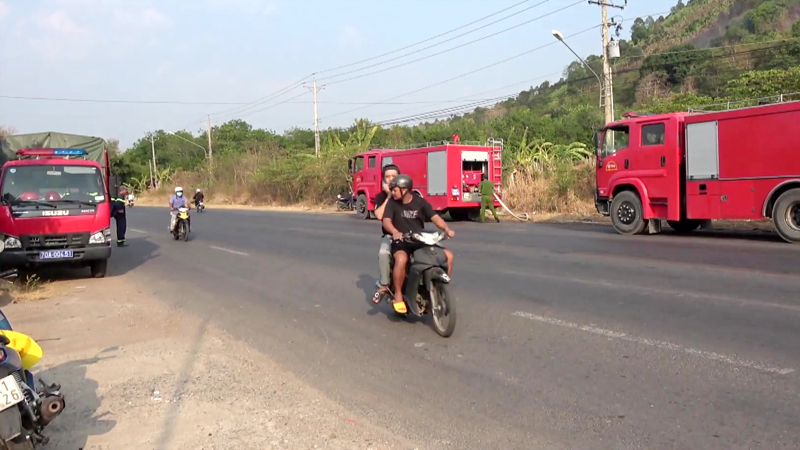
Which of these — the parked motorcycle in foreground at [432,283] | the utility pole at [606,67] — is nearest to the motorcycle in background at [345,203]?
the utility pole at [606,67]

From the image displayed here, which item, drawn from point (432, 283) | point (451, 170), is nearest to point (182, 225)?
point (451, 170)

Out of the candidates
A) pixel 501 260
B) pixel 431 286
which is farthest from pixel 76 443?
pixel 501 260

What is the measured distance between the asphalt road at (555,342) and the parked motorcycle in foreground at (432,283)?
0.22 m

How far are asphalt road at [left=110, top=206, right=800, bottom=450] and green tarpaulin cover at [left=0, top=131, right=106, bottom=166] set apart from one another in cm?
340

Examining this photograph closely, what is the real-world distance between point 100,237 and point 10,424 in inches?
337

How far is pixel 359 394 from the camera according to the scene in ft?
17.2

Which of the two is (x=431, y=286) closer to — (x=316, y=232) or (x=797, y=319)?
(x=797, y=319)

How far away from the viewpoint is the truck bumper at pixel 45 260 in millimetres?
10805

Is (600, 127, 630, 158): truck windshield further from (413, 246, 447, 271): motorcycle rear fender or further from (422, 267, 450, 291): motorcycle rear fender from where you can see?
(422, 267, 450, 291): motorcycle rear fender

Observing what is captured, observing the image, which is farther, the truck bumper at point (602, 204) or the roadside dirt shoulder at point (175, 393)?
the truck bumper at point (602, 204)

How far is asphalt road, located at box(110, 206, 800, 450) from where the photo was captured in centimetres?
441

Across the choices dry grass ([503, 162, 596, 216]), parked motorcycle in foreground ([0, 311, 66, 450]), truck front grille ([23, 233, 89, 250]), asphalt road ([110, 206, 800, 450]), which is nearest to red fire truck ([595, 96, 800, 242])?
asphalt road ([110, 206, 800, 450])

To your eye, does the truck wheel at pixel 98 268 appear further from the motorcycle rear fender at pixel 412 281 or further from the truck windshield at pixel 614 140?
the truck windshield at pixel 614 140

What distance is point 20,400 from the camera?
11.8ft
